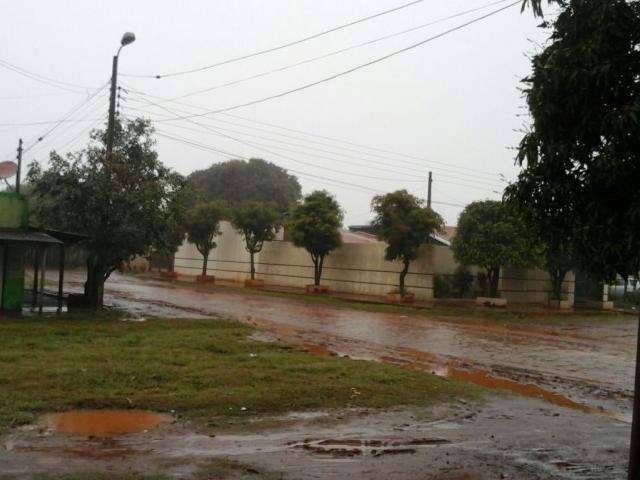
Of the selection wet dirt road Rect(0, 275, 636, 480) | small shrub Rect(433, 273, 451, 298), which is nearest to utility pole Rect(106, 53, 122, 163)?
wet dirt road Rect(0, 275, 636, 480)

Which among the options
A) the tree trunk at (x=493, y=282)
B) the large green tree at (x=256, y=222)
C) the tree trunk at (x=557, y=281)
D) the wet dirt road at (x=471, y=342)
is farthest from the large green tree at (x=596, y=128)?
the large green tree at (x=256, y=222)

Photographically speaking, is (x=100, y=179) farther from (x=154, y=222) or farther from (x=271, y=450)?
(x=271, y=450)

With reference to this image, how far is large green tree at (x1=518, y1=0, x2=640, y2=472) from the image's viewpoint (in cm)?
543

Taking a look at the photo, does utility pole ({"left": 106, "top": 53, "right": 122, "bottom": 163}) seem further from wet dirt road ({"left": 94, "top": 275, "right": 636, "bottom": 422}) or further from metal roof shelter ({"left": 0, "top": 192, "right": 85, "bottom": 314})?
wet dirt road ({"left": 94, "top": 275, "right": 636, "bottom": 422})

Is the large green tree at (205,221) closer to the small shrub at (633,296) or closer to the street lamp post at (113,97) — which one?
the street lamp post at (113,97)

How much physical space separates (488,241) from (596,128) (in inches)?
990

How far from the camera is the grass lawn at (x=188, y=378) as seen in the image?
8734 mm

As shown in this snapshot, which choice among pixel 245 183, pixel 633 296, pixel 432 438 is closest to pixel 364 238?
pixel 245 183

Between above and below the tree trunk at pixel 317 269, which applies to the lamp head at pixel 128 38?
above

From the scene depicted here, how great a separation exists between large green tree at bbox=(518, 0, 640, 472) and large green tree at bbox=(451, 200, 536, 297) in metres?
24.3

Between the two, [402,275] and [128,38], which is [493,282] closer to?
[402,275]

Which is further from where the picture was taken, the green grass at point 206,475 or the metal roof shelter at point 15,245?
the metal roof shelter at point 15,245

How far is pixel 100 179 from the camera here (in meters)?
19.4

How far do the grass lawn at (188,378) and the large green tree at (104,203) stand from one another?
497 centimetres
